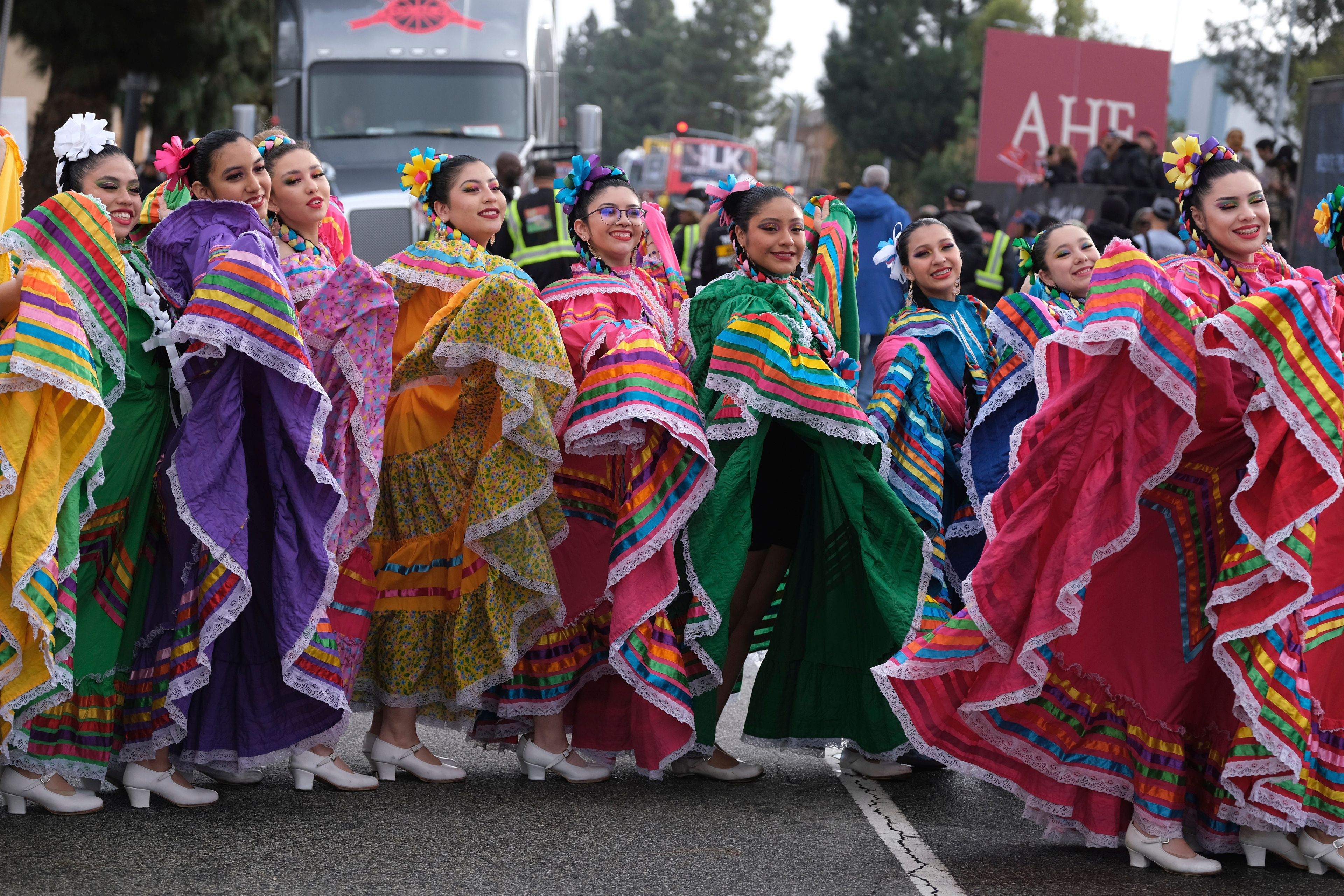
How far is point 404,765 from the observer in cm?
453

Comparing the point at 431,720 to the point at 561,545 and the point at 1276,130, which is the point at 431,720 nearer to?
the point at 561,545

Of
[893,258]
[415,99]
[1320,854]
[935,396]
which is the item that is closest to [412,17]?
[415,99]

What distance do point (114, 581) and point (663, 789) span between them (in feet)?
5.76

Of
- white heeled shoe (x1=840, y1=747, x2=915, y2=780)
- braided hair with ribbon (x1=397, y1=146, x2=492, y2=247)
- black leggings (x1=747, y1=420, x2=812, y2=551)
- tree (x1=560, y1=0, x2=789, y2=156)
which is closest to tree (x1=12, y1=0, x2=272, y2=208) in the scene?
braided hair with ribbon (x1=397, y1=146, x2=492, y2=247)

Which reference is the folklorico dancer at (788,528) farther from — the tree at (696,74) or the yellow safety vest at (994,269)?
the tree at (696,74)

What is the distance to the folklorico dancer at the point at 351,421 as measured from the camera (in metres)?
4.35

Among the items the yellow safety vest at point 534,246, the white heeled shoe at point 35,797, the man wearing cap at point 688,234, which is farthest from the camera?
the man wearing cap at point 688,234

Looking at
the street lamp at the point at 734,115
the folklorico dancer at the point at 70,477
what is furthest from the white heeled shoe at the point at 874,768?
the street lamp at the point at 734,115

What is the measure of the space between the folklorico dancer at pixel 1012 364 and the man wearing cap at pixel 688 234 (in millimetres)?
5154

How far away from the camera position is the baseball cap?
37.4 ft

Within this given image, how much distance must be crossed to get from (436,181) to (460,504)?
117 cm

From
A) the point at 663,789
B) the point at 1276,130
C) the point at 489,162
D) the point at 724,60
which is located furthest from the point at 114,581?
the point at 724,60

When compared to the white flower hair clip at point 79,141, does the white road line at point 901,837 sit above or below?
below

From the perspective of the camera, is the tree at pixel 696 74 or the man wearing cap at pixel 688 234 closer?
the man wearing cap at pixel 688 234
